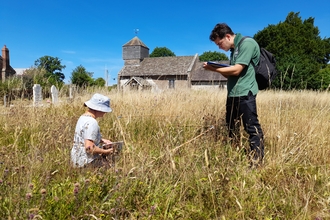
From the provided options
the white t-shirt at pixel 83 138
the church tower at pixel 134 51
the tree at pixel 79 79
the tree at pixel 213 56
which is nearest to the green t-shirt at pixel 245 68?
the white t-shirt at pixel 83 138

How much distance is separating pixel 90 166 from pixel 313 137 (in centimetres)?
264

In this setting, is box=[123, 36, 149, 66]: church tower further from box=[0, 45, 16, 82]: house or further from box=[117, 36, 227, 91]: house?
box=[0, 45, 16, 82]: house

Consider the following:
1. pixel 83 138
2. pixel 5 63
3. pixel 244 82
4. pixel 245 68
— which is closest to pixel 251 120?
pixel 244 82

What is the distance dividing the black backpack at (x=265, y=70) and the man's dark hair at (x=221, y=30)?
0.23 metres

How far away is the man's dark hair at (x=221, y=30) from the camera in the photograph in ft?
8.95

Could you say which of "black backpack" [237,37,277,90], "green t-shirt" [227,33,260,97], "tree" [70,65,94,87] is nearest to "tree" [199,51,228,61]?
"tree" [70,65,94,87]

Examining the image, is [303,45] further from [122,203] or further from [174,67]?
[122,203]

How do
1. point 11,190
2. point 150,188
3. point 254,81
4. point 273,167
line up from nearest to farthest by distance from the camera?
point 11,190 < point 150,188 < point 273,167 < point 254,81

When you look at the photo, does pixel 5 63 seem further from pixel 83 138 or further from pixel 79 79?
pixel 83 138

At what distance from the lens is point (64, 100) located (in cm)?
597

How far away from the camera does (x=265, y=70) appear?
8.62 feet

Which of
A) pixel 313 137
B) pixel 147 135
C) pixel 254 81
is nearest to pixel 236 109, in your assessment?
pixel 254 81

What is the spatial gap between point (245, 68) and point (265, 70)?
0.24 metres

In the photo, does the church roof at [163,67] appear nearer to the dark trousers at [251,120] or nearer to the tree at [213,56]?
the tree at [213,56]
